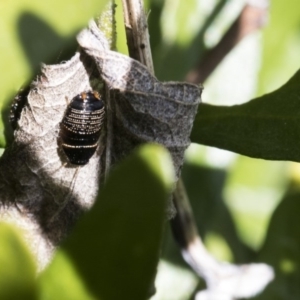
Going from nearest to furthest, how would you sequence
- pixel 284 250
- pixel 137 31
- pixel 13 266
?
1. pixel 13 266
2. pixel 137 31
3. pixel 284 250

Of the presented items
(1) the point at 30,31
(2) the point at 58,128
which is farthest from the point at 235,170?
(1) the point at 30,31

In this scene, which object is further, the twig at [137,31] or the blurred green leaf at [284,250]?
the blurred green leaf at [284,250]

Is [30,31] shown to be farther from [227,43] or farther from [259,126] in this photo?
[227,43]

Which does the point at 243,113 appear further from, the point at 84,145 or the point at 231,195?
the point at 231,195

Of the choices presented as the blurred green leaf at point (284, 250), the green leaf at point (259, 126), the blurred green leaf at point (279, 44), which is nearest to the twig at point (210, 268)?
the blurred green leaf at point (284, 250)

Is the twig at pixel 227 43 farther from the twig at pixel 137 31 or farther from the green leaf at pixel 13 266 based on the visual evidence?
the green leaf at pixel 13 266

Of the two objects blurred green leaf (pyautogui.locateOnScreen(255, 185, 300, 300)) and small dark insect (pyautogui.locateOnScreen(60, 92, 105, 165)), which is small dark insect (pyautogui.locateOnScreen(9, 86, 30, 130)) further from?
blurred green leaf (pyautogui.locateOnScreen(255, 185, 300, 300))

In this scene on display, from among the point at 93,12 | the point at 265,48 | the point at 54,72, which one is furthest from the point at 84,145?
the point at 265,48
